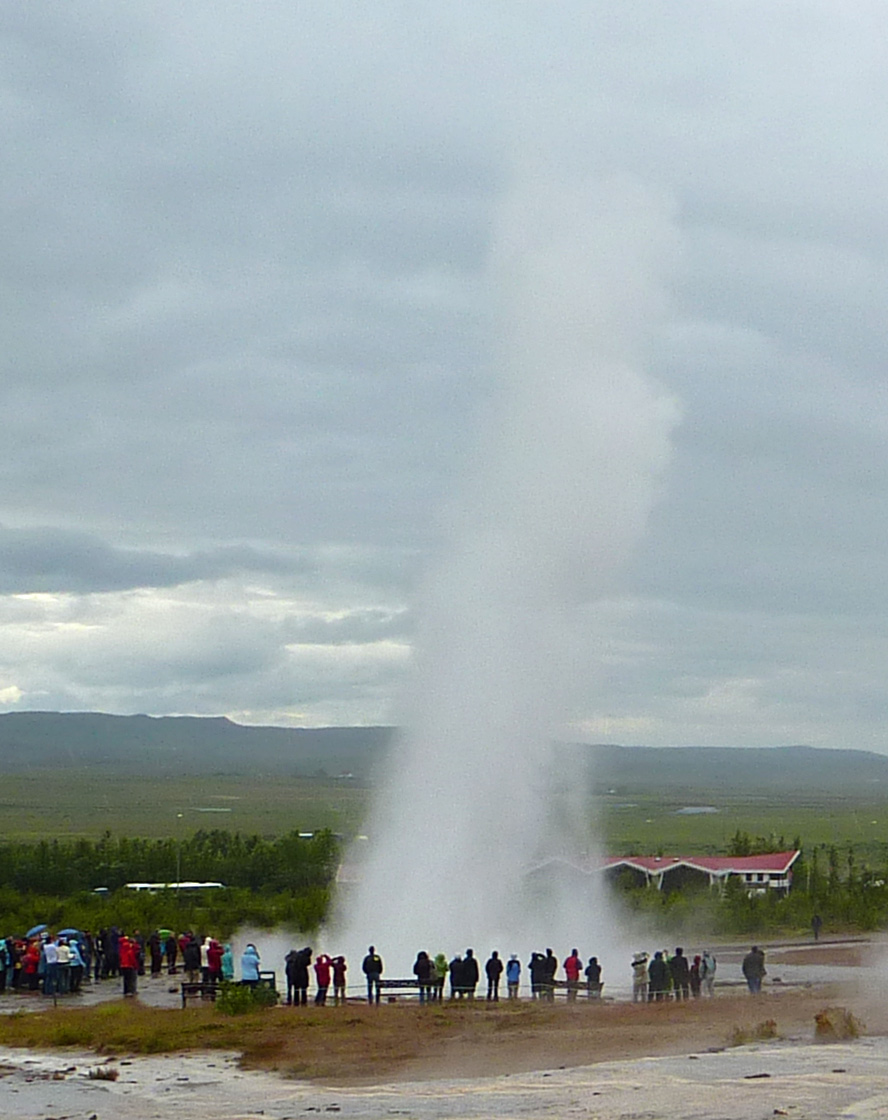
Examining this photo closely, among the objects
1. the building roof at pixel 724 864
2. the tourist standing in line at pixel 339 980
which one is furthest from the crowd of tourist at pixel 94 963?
the building roof at pixel 724 864

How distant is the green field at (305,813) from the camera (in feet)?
335

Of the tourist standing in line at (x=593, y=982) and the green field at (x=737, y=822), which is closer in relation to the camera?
the tourist standing in line at (x=593, y=982)

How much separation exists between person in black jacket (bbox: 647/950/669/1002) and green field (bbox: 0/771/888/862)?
4995cm

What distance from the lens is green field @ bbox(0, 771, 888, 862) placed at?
10225cm

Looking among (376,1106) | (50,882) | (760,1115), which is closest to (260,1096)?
(376,1106)

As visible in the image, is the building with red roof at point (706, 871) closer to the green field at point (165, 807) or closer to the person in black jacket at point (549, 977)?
the green field at point (165, 807)

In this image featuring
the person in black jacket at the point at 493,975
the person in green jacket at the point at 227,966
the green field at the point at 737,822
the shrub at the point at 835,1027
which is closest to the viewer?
the shrub at the point at 835,1027

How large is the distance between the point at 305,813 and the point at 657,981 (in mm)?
112089

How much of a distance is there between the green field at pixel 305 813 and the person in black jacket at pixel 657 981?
164 feet

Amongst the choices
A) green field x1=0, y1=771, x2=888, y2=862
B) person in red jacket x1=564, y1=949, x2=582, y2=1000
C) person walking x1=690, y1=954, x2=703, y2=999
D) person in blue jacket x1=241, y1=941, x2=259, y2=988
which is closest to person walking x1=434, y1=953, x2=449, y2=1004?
person in red jacket x1=564, y1=949, x2=582, y2=1000

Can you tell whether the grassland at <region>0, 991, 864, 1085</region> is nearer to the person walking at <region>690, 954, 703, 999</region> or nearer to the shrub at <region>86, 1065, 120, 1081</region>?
the person walking at <region>690, 954, 703, 999</region>

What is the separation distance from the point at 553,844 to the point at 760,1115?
18039 mm

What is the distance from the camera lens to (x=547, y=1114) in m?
14.7

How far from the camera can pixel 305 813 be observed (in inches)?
5305
